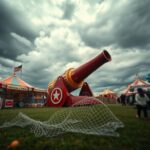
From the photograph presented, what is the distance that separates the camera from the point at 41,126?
2.75 meters

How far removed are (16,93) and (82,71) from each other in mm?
8959

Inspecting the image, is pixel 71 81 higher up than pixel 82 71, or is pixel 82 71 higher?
pixel 82 71

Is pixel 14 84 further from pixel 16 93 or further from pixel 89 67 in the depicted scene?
pixel 89 67

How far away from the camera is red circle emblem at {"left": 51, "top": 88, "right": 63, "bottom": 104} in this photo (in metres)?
11.3

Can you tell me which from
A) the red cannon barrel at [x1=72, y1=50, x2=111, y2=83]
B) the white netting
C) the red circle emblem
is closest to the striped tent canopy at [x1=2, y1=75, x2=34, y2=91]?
the red circle emblem

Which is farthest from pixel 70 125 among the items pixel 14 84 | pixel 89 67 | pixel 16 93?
pixel 16 93

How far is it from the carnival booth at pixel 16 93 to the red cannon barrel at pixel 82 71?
19.4 ft

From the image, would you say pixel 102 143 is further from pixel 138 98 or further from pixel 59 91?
pixel 59 91

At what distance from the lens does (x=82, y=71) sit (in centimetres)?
1152

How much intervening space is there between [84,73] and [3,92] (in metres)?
8.80

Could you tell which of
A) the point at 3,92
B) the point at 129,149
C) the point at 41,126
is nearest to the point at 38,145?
the point at 41,126

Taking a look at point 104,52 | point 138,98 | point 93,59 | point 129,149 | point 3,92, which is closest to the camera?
point 129,149

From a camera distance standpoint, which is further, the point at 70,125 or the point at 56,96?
the point at 56,96

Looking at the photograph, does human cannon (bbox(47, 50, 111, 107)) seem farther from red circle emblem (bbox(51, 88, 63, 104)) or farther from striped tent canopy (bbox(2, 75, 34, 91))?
striped tent canopy (bbox(2, 75, 34, 91))
